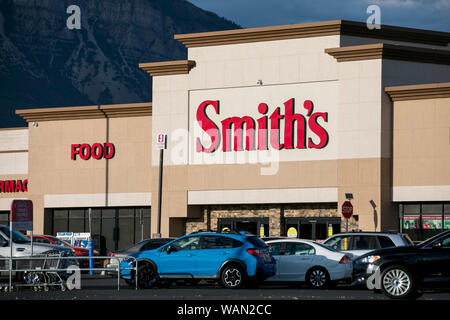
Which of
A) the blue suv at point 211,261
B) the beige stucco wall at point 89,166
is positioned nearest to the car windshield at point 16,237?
the blue suv at point 211,261

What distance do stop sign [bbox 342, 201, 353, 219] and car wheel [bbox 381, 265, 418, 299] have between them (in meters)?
20.3

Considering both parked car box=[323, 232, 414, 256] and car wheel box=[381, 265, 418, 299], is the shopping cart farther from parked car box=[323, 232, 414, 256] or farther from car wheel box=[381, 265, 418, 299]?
car wheel box=[381, 265, 418, 299]

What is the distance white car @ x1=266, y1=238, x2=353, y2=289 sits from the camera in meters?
28.5

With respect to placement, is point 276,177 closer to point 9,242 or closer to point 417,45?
point 417,45

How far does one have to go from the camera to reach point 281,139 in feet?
156

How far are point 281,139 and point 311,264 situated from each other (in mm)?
19139

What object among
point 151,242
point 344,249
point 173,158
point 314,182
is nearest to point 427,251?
point 344,249

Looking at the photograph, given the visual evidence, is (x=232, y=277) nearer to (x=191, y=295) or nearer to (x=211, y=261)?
(x=211, y=261)

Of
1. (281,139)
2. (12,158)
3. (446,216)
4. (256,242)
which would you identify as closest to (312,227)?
(281,139)

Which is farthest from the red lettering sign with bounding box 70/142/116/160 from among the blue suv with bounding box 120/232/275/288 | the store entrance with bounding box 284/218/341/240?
the blue suv with bounding box 120/232/275/288

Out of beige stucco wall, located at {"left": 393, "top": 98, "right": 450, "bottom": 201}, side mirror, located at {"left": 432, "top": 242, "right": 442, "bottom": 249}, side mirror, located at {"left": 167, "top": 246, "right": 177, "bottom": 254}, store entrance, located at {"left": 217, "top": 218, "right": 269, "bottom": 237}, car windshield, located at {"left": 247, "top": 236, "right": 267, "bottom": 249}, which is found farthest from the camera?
store entrance, located at {"left": 217, "top": 218, "right": 269, "bottom": 237}

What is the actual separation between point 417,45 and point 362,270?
25.0m

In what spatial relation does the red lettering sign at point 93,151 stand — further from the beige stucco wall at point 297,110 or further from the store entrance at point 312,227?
the store entrance at point 312,227

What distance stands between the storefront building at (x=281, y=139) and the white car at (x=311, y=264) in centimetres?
1666
